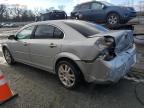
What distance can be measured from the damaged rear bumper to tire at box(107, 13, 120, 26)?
701cm

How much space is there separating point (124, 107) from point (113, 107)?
0.21 m

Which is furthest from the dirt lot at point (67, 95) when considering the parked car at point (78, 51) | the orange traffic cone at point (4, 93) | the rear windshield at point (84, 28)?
the rear windshield at point (84, 28)

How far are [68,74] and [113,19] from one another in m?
7.38

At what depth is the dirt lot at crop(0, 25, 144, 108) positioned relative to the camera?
4.37 metres

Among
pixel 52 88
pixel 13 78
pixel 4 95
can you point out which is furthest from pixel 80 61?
pixel 13 78

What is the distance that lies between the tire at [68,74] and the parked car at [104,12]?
705 cm

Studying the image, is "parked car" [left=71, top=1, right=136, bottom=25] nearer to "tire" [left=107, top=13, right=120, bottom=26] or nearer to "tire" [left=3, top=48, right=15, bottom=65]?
"tire" [left=107, top=13, right=120, bottom=26]

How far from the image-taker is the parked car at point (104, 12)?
Result: 11.4 m

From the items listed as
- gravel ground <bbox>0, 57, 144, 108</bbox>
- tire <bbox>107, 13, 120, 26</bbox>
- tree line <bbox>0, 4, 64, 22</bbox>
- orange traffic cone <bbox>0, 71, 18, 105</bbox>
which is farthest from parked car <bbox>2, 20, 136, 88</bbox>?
tree line <bbox>0, 4, 64, 22</bbox>

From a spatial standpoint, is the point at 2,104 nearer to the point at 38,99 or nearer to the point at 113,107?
the point at 38,99

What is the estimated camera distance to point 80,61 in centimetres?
462

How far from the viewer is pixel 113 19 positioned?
1166 centimetres

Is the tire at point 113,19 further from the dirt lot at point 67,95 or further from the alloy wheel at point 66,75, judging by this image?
the alloy wheel at point 66,75

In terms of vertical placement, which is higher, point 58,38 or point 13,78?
point 58,38
